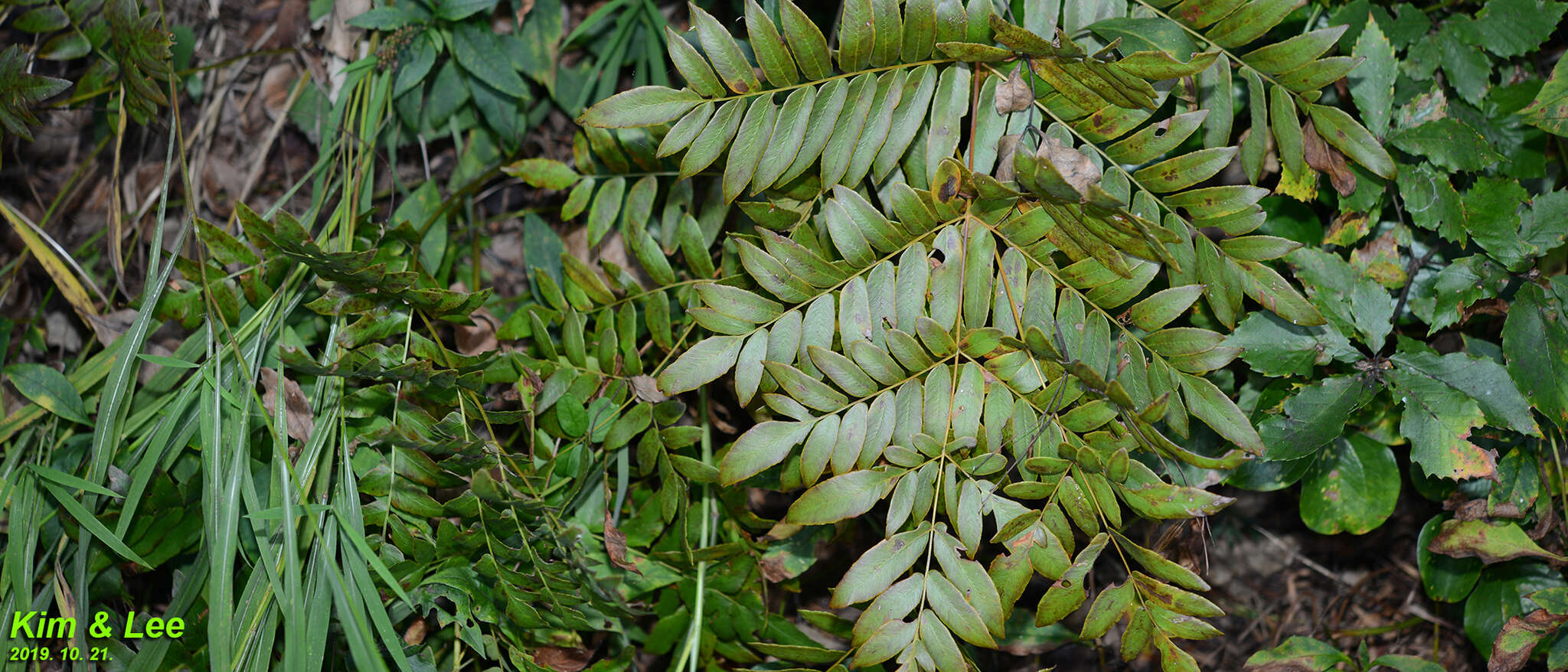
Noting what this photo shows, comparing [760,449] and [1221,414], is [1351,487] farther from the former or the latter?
[760,449]

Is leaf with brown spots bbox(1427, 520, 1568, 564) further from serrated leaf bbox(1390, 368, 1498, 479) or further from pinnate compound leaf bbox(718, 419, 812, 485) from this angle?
pinnate compound leaf bbox(718, 419, 812, 485)

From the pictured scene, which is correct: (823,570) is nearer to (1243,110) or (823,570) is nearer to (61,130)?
(1243,110)

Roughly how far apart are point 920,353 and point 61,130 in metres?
1.99

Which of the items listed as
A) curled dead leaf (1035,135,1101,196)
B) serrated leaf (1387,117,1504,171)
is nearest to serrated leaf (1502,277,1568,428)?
serrated leaf (1387,117,1504,171)

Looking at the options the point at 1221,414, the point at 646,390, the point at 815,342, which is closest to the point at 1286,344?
the point at 1221,414

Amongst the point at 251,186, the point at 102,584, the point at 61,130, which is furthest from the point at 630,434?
the point at 61,130

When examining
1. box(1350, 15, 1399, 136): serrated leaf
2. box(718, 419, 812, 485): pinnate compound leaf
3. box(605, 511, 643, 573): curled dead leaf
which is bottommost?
box(605, 511, 643, 573): curled dead leaf

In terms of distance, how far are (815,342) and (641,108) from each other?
0.41m

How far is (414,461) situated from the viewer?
1.36 metres

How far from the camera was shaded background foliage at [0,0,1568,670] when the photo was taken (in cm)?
117

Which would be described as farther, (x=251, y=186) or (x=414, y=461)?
(x=251, y=186)

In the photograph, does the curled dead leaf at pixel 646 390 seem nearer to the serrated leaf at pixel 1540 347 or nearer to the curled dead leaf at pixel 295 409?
the curled dead leaf at pixel 295 409

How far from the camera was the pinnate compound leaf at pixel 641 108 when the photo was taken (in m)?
1.17

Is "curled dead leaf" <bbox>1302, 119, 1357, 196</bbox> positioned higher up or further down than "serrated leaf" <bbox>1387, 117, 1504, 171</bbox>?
higher up
